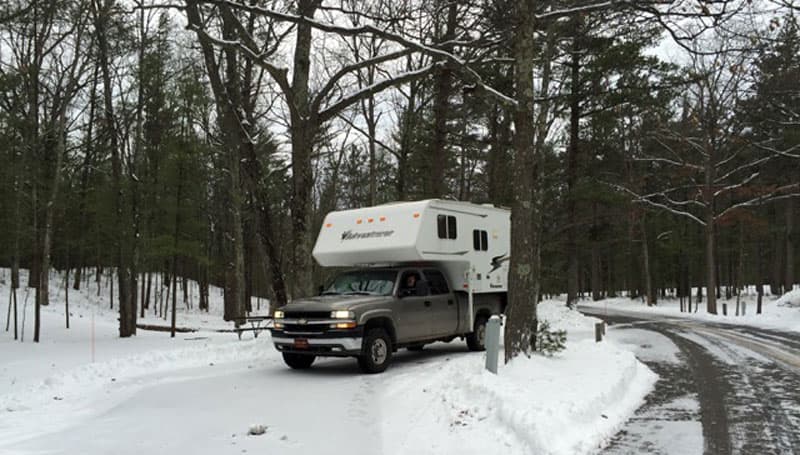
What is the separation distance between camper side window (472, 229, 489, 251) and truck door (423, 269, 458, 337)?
3.77 feet

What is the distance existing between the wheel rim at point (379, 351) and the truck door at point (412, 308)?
46 centimetres

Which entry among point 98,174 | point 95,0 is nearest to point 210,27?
point 95,0

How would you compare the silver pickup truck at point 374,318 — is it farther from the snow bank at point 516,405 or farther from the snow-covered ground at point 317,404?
the snow bank at point 516,405

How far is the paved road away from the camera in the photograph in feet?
20.8

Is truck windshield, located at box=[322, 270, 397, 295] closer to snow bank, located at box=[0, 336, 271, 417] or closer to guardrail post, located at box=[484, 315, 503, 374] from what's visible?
snow bank, located at box=[0, 336, 271, 417]

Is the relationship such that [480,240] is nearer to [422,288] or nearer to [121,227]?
[422,288]

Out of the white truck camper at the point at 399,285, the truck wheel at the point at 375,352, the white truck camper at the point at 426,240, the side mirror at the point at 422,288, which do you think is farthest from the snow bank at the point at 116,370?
the side mirror at the point at 422,288

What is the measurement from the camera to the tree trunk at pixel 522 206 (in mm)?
9828

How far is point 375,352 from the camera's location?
36.1 ft

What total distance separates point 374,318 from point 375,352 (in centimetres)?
62

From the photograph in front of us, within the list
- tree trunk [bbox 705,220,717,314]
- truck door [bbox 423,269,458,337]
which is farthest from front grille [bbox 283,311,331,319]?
tree trunk [bbox 705,220,717,314]

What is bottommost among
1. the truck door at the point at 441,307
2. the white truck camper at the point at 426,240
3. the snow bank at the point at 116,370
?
the snow bank at the point at 116,370

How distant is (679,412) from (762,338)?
1156 cm

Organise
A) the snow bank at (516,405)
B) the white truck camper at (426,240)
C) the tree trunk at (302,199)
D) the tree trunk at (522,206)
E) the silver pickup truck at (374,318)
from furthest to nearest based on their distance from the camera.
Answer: the tree trunk at (302,199), the white truck camper at (426,240), the silver pickup truck at (374,318), the tree trunk at (522,206), the snow bank at (516,405)
